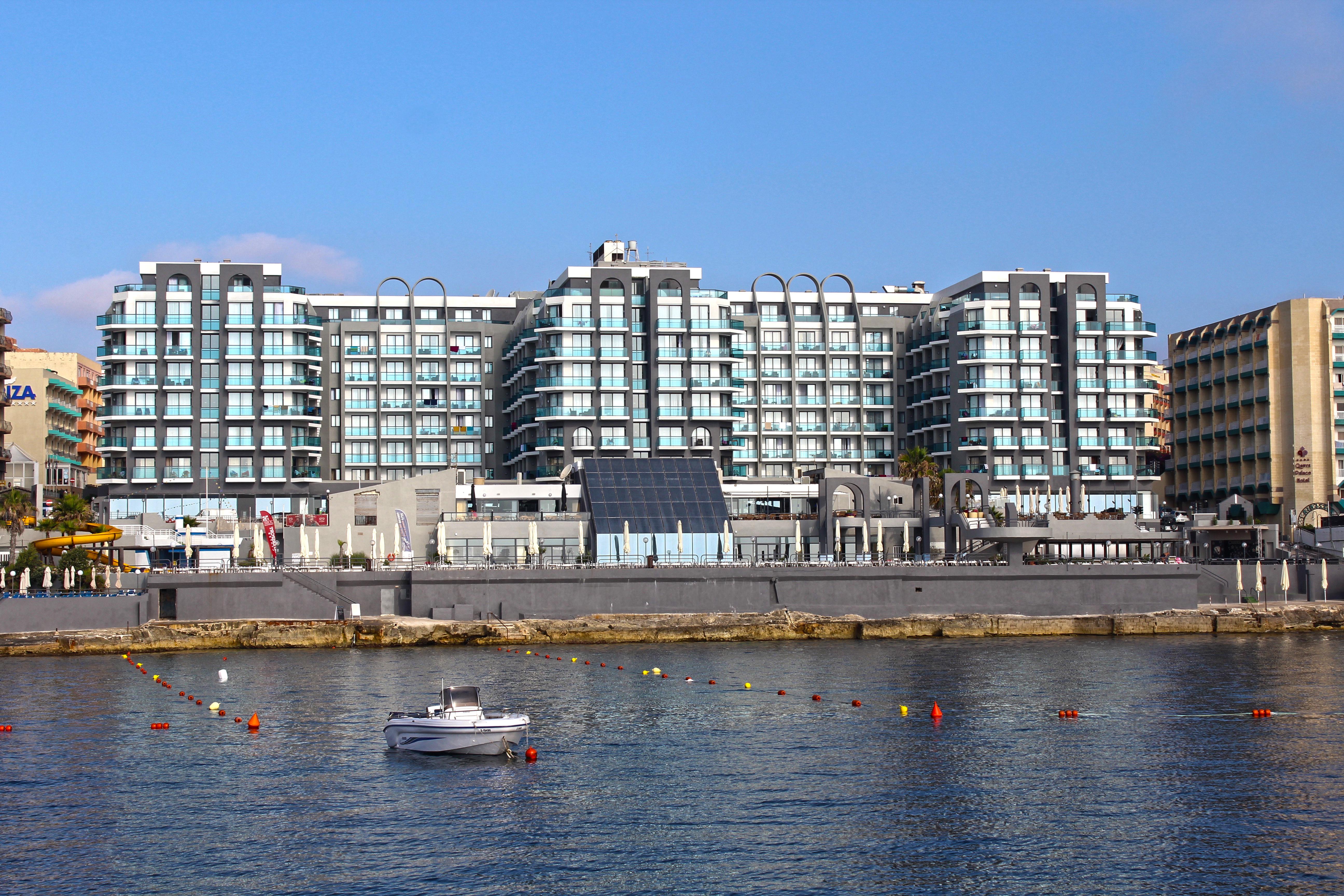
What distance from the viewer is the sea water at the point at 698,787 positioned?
126 ft

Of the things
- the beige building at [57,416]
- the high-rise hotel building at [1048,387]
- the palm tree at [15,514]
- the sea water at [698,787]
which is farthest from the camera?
the beige building at [57,416]

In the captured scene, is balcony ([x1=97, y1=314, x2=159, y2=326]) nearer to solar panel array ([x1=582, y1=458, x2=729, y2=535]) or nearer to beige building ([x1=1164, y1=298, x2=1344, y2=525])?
solar panel array ([x1=582, y1=458, x2=729, y2=535])

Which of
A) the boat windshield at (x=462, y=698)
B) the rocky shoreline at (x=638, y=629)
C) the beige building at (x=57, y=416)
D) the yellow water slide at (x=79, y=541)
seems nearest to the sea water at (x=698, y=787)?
the boat windshield at (x=462, y=698)

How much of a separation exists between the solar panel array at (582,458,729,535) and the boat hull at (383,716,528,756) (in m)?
65.9

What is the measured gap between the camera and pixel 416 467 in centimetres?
16238

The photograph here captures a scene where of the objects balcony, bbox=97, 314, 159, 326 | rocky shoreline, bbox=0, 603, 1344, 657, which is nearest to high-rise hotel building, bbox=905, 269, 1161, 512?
rocky shoreline, bbox=0, 603, 1344, 657

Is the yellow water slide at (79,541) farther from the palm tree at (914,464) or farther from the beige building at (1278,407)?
the beige building at (1278,407)

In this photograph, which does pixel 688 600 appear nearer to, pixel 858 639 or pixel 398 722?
pixel 858 639

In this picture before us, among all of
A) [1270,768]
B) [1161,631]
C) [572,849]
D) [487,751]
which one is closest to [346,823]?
[572,849]

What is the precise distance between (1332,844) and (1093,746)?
15.6 metres

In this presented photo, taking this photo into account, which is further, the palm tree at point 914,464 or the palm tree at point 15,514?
the palm tree at point 914,464

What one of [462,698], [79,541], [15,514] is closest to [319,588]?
[79,541]

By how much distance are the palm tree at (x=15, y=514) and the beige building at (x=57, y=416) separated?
86.4ft

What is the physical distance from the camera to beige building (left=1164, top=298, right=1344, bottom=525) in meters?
151
